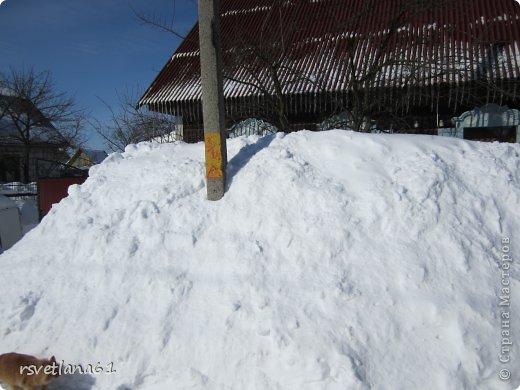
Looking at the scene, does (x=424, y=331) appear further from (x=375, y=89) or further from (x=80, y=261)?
(x=375, y=89)

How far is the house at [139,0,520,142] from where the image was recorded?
22.4 ft

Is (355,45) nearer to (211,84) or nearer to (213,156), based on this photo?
(211,84)

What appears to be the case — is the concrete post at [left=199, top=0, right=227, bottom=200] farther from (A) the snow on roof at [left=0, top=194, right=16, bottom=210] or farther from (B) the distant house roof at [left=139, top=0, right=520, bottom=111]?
(A) the snow on roof at [left=0, top=194, right=16, bottom=210]

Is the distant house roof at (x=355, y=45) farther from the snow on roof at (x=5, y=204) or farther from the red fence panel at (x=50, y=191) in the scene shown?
the snow on roof at (x=5, y=204)

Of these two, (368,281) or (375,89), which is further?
(375,89)

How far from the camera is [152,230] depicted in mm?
3840

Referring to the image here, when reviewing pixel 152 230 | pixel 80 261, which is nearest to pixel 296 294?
pixel 152 230

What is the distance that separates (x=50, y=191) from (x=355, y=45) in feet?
25.2

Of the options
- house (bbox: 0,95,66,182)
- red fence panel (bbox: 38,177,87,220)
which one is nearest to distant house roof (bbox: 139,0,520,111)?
red fence panel (bbox: 38,177,87,220)

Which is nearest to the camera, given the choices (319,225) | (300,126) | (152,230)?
(319,225)

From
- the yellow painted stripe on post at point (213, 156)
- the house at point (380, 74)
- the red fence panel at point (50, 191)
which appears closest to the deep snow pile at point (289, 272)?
the yellow painted stripe on post at point (213, 156)

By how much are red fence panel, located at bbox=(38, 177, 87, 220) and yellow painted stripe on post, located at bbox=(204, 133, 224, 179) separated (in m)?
5.50

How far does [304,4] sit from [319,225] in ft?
29.1

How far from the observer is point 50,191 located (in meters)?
8.23
